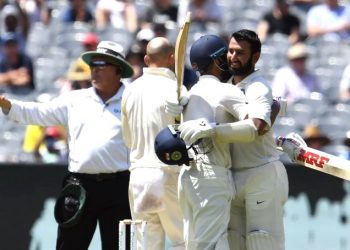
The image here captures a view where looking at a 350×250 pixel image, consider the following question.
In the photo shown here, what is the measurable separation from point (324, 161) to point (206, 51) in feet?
3.66

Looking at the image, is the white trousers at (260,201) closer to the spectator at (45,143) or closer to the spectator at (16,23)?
the spectator at (45,143)

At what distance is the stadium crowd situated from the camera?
1255 cm

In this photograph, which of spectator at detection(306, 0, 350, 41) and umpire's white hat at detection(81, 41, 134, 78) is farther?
spectator at detection(306, 0, 350, 41)

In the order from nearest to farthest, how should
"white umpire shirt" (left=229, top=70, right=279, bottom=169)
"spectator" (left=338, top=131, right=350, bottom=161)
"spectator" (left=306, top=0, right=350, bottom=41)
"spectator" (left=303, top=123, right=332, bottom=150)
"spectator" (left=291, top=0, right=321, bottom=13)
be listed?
"white umpire shirt" (left=229, top=70, right=279, bottom=169)
"spectator" (left=338, top=131, right=350, bottom=161)
"spectator" (left=303, top=123, right=332, bottom=150)
"spectator" (left=306, top=0, right=350, bottom=41)
"spectator" (left=291, top=0, right=321, bottom=13)

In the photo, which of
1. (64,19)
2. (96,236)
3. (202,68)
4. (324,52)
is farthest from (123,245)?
(64,19)

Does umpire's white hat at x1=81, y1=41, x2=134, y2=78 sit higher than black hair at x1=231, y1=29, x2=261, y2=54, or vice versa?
umpire's white hat at x1=81, y1=41, x2=134, y2=78

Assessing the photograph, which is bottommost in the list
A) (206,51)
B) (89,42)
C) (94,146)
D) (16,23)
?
(94,146)

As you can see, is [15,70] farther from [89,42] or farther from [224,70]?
[224,70]

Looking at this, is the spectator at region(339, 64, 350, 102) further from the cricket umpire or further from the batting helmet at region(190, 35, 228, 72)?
the batting helmet at region(190, 35, 228, 72)

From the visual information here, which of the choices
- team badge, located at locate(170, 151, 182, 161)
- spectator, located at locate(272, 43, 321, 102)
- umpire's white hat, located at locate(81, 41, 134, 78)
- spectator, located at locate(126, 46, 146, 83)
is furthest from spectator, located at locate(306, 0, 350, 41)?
team badge, located at locate(170, 151, 182, 161)

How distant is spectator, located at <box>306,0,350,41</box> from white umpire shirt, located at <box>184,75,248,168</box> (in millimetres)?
6223

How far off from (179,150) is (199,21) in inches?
269

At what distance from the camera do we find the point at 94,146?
29.3ft

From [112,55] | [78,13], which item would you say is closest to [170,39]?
[78,13]
